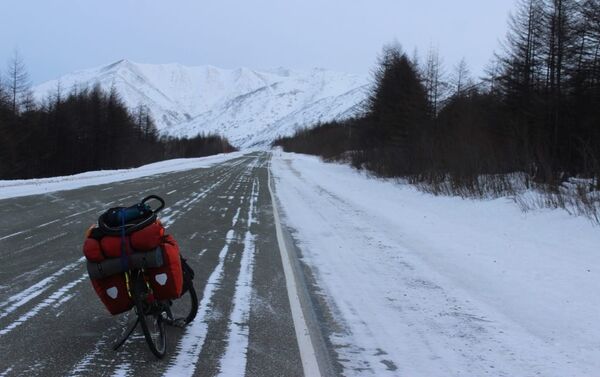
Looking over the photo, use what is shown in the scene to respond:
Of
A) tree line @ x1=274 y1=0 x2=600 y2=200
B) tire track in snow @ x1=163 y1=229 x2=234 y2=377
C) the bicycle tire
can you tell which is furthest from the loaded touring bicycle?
tree line @ x1=274 y1=0 x2=600 y2=200

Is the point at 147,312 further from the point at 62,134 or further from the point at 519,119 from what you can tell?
the point at 62,134

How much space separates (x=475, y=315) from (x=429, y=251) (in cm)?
373

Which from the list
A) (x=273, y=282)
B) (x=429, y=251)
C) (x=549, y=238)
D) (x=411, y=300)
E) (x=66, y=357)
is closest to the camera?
(x=66, y=357)

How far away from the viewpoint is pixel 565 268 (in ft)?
26.4

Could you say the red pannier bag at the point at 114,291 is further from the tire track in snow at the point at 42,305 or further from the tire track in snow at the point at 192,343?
the tire track in snow at the point at 42,305

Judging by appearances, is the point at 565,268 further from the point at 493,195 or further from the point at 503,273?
the point at 493,195

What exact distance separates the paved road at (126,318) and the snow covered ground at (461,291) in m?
0.72

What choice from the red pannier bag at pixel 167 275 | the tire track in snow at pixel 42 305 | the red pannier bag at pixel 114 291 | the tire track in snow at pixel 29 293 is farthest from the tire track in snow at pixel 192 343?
the tire track in snow at pixel 29 293

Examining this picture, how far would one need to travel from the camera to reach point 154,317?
184 inches

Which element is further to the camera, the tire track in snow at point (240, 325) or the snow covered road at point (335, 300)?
the snow covered road at point (335, 300)

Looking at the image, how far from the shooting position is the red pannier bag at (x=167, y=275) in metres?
4.47

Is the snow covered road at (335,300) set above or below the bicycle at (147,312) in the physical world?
below

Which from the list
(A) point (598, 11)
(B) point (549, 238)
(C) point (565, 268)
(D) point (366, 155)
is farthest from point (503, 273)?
(D) point (366, 155)

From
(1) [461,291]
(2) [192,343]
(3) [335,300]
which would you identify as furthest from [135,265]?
(1) [461,291]
